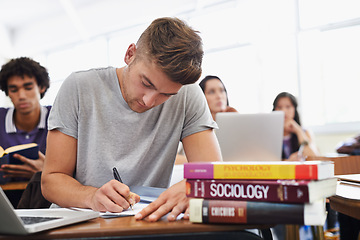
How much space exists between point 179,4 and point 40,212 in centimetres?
622

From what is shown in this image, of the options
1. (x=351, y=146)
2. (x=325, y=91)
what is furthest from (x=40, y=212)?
(x=325, y=91)

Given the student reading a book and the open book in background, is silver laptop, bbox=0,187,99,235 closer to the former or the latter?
the open book in background

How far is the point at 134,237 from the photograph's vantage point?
0.72 meters

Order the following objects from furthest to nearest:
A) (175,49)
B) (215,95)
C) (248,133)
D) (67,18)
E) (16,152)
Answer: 1. (67,18)
2. (215,95)
3. (248,133)
4. (16,152)
5. (175,49)

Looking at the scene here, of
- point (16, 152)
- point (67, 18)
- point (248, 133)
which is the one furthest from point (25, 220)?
point (67, 18)

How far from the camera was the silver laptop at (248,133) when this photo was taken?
233 cm

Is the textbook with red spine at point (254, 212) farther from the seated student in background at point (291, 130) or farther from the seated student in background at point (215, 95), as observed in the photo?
the seated student in background at point (291, 130)

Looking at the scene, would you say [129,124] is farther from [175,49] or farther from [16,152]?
[16,152]

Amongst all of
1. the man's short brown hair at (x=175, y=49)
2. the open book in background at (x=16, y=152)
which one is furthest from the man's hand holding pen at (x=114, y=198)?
the open book in background at (x=16, y=152)

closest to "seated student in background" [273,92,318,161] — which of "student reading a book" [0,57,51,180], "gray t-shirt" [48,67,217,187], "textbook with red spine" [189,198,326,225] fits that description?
"student reading a book" [0,57,51,180]

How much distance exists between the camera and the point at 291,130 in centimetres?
412

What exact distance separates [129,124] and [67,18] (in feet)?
23.9

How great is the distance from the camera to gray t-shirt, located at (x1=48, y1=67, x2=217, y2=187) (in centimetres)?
134

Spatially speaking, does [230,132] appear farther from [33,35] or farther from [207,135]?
[33,35]
